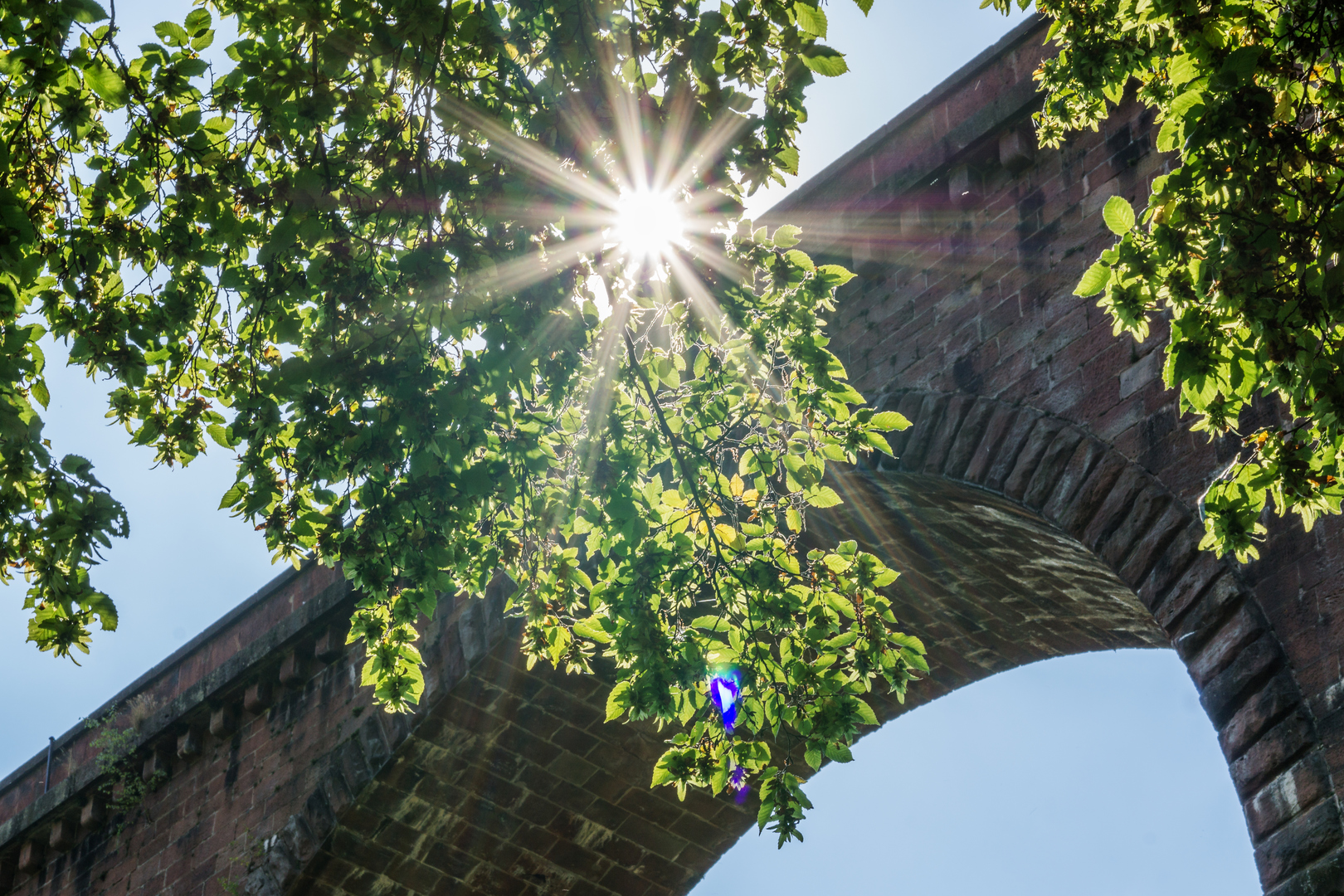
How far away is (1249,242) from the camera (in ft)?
8.81

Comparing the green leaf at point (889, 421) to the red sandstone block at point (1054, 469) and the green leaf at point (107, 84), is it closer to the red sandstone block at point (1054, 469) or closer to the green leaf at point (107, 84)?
the red sandstone block at point (1054, 469)

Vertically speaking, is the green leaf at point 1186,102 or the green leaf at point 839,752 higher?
the green leaf at point 1186,102

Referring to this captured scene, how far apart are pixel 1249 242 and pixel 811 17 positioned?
4.46ft

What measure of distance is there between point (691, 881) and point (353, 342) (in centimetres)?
566

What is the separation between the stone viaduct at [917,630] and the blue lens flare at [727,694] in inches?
57.1

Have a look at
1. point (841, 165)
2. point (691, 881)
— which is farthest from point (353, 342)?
point (691, 881)

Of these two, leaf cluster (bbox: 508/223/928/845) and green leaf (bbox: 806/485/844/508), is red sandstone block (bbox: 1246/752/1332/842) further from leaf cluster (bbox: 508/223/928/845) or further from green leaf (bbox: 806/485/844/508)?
green leaf (bbox: 806/485/844/508)

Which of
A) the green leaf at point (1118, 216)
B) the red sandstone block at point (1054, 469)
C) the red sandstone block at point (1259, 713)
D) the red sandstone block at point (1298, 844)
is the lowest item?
the red sandstone block at point (1298, 844)

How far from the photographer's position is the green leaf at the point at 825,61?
3457 millimetres

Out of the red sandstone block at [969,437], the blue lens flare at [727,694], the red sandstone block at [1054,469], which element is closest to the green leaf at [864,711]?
the blue lens flare at [727,694]

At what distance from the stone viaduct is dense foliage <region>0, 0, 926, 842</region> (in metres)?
1.00

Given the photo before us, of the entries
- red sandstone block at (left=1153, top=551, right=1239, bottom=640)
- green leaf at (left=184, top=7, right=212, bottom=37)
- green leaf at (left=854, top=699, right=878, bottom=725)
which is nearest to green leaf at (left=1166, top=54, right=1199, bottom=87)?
red sandstone block at (left=1153, top=551, right=1239, bottom=640)

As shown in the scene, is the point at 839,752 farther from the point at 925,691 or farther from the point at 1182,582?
the point at 925,691

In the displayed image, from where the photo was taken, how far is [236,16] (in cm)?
412
